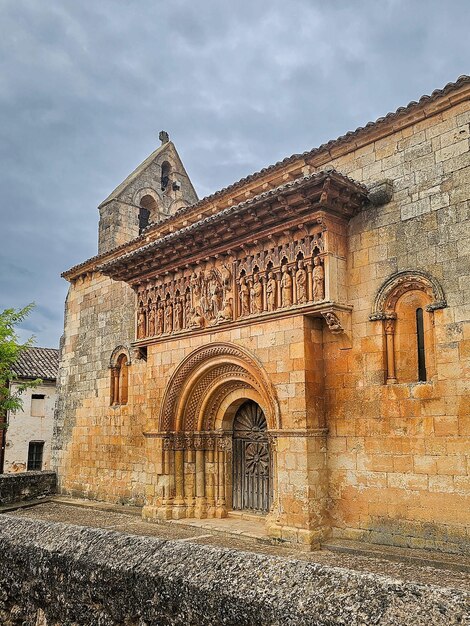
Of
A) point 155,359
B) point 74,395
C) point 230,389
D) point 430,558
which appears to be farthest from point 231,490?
point 74,395

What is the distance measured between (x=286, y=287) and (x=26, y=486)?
1037 cm

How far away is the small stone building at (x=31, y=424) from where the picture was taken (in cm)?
2322

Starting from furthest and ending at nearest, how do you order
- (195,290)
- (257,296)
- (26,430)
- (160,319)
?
(26,430) < (160,319) < (195,290) < (257,296)

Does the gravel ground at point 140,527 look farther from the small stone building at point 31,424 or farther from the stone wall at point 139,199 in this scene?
the small stone building at point 31,424

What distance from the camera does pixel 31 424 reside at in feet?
78.2

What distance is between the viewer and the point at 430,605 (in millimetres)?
2029

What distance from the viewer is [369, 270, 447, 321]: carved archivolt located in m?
8.26

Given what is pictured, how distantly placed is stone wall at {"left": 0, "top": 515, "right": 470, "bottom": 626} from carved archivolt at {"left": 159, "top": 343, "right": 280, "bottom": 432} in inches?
274

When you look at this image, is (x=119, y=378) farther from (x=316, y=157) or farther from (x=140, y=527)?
(x=316, y=157)

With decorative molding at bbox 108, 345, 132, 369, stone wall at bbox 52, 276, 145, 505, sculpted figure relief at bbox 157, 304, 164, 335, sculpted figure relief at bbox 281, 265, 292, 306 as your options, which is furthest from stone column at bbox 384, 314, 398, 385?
decorative molding at bbox 108, 345, 132, 369

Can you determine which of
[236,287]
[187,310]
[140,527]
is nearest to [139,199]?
[187,310]

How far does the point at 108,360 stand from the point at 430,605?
13688 mm

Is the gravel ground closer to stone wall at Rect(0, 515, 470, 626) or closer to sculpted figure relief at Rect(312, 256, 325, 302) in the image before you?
sculpted figure relief at Rect(312, 256, 325, 302)

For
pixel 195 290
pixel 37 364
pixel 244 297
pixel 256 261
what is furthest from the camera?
pixel 37 364
